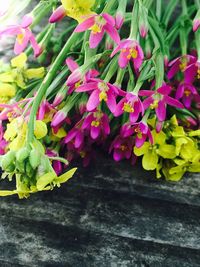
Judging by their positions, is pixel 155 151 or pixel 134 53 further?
pixel 155 151

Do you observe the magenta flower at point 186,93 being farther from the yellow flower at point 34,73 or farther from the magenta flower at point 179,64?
the yellow flower at point 34,73

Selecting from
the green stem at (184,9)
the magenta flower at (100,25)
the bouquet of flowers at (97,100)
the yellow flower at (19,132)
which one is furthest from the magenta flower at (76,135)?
the green stem at (184,9)

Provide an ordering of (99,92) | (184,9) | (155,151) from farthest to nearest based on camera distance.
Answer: (184,9) → (155,151) → (99,92)

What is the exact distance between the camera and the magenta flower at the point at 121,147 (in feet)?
3.93

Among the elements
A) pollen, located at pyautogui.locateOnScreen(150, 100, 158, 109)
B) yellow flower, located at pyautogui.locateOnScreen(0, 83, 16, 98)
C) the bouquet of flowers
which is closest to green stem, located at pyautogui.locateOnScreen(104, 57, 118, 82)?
the bouquet of flowers

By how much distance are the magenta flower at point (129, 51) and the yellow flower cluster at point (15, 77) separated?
10.4 inches

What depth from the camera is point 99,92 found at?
1082 millimetres

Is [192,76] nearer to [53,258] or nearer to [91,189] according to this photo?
[91,189]

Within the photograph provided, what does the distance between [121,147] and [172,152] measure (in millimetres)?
117

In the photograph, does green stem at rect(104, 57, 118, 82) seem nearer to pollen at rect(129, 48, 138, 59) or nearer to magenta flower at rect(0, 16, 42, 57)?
pollen at rect(129, 48, 138, 59)

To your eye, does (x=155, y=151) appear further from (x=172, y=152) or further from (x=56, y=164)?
(x=56, y=164)

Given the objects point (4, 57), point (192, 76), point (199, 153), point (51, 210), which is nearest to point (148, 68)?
point (192, 76)

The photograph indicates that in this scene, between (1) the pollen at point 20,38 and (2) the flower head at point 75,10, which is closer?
(2) the flower head at point 75,10

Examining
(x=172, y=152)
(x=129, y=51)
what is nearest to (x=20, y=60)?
(x=129, y=51)
